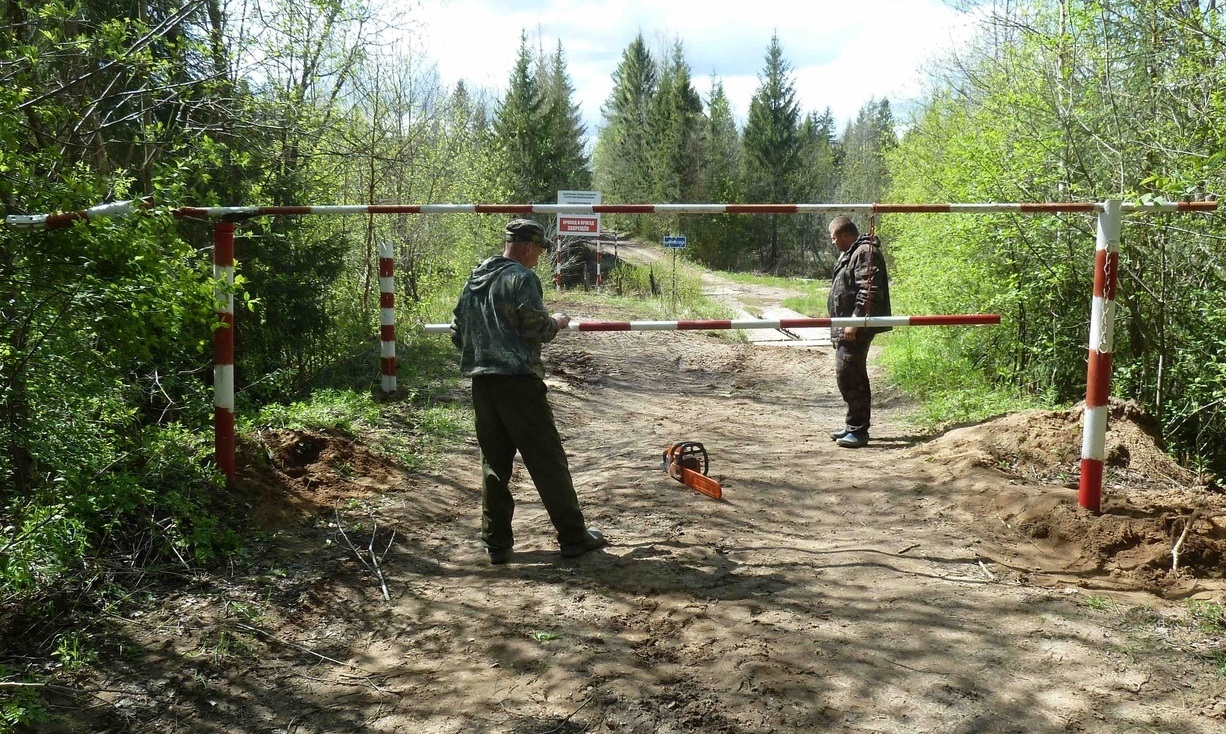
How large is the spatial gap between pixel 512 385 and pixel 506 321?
327 millimetres

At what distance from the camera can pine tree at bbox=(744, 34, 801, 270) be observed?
5078cm

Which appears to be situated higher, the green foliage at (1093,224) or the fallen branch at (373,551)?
the green foliage at (1093,224)

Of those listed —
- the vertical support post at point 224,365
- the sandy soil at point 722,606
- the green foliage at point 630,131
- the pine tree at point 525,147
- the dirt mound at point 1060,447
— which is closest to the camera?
the sandy soil at point 722,606

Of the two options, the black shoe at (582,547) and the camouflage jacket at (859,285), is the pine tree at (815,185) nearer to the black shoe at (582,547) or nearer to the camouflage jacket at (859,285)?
the camouflage jacket at (859,285)

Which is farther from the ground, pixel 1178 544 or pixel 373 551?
pixel 1178 544

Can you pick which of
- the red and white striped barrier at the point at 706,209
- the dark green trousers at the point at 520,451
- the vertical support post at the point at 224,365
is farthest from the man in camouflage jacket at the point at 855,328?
the vertical support post at the point at 224,365

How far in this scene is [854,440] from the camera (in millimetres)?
7086

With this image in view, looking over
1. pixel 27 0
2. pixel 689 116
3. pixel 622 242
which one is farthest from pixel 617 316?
pixel 689 116

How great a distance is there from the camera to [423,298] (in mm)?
15703

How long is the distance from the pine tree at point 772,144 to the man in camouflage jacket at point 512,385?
4709 cm

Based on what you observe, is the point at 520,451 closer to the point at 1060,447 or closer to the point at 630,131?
the point at 1060,447

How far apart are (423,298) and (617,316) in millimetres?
3509

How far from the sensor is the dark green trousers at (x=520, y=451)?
14.7ft

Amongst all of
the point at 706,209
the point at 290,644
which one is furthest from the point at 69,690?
the point at 706,209
